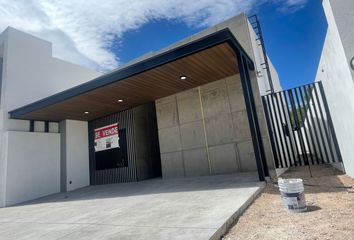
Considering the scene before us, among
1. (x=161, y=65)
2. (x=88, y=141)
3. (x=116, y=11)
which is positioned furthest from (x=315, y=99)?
(x=88, y=141)

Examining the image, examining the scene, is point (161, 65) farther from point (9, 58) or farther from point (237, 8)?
point (9, 58)

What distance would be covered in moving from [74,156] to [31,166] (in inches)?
66.2

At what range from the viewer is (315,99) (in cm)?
705

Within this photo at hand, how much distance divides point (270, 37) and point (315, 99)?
4.55 meters

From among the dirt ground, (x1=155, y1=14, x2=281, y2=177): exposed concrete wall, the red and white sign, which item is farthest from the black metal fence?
the red and white sign

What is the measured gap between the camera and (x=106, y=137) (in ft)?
34.5

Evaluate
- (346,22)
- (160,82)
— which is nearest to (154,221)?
(346,22)

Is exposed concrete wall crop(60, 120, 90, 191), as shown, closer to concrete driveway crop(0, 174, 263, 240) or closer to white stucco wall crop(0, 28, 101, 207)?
white stucco wall crop(0, 28, 101, 207)

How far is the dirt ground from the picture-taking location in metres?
2.54

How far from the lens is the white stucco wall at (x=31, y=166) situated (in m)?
8.42

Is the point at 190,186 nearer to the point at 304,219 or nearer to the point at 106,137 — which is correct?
the point at 304,219

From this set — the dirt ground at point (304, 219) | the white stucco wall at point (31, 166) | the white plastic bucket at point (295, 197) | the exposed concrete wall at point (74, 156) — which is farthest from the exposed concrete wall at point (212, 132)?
the white stucco wall at point (31, 166)

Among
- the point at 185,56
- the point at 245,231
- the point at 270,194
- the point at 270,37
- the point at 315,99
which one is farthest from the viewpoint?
the point at 270,37

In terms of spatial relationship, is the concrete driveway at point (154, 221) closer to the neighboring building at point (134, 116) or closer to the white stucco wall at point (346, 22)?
the neighboring building at point (134, 116)
